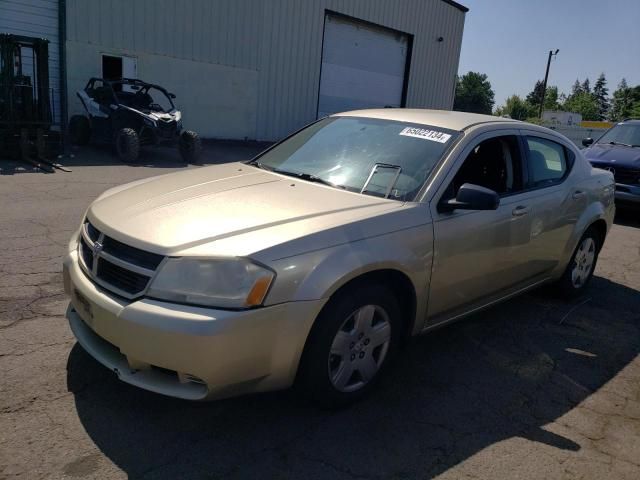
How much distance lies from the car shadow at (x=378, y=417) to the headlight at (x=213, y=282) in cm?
71

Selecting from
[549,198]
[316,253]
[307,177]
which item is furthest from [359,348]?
[549,198]

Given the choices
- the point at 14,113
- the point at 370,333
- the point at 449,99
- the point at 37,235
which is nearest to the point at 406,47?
the point at 449,99

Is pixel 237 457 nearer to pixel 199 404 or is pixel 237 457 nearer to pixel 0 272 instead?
pixel 199 404

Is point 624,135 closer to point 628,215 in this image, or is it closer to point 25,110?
point 628,215

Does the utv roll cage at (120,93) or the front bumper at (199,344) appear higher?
the utv roll cage at (120,93)

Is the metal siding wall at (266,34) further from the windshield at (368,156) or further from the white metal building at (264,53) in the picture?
the windshield at (368,156)

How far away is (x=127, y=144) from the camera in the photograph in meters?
11.5

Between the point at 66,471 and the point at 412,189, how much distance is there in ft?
7.61

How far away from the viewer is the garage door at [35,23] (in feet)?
41.7

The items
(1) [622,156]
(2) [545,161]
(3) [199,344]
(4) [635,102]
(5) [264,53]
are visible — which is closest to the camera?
(3) [199,344]

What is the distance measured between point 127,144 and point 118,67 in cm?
420

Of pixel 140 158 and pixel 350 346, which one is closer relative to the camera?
pixel 350 346

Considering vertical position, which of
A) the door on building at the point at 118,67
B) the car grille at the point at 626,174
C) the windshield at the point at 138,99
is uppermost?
the door on building at the point at 118,67

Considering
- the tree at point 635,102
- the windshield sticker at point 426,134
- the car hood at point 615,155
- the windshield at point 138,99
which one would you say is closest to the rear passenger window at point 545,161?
the windshield sticker at point 426,134
